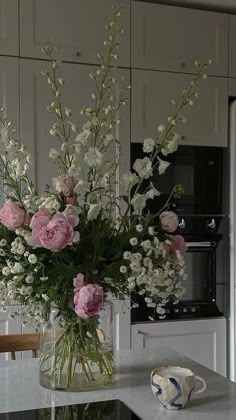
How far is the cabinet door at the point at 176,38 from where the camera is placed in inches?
107

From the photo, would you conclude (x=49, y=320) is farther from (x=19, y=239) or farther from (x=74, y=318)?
(x=19, y=239)

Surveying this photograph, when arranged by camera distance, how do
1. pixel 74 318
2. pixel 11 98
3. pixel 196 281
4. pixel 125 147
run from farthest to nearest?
pixel 196 281
pixel 125 147
pixel 11 98
pixel 74 318

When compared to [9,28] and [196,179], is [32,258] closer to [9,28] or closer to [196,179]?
[9,28]

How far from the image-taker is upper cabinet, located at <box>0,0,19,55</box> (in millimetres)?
2479

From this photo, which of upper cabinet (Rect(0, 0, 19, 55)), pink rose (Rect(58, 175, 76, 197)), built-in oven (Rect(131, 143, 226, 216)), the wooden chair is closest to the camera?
pink rose (Rect(58, 175, 76, 197))

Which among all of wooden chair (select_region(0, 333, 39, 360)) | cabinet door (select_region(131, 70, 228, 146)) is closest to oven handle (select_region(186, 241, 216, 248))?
cabinet door (select_region(131, 70, 228, 146))

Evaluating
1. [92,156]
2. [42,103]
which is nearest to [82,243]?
[92,156]

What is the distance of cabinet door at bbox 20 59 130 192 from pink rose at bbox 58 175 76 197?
4.42 ft

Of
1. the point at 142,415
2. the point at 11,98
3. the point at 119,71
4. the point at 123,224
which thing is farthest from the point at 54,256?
the point at 119,71

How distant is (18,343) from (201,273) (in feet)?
4.71

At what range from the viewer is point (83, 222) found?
4.07ft

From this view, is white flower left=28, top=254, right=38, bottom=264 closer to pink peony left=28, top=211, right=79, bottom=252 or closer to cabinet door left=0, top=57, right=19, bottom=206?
pink peony left=28, top=211, right=79, bottom=252

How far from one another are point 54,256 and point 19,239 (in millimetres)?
90

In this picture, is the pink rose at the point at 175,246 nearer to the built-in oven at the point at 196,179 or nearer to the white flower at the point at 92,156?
the white flower at the point at 92,156
